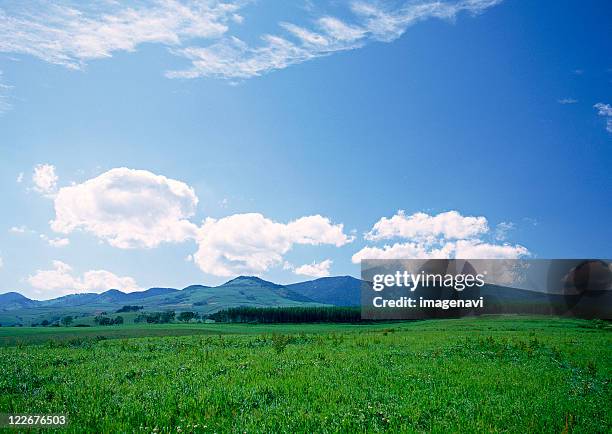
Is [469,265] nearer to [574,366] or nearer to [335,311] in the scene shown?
[335,311]

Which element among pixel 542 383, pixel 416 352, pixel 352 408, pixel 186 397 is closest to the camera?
pixel 352 408

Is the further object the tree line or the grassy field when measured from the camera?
the tree line

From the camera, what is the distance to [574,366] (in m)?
21.9

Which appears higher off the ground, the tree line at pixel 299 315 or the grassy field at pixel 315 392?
the grassy field at pixel 315 392

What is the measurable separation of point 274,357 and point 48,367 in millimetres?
12084

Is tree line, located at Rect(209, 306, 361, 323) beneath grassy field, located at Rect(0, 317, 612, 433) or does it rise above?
beneath

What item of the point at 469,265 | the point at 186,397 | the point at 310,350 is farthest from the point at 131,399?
the point at 469,265

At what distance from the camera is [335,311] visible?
152 m

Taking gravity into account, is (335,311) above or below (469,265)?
below

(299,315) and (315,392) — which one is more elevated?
(315,392)

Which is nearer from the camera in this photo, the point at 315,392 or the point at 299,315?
the point at 315,392

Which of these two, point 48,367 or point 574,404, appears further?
point 48,367

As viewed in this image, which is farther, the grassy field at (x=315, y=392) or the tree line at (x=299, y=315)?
the tree line at (x=299, y=315)

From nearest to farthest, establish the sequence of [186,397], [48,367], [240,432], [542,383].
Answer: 1. [240,432]
2. [186,397]
3. [542,383]
4. [48,367]
